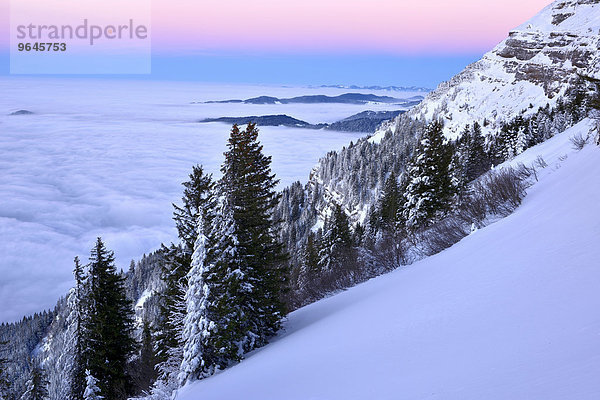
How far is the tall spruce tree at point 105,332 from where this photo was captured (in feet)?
52.7

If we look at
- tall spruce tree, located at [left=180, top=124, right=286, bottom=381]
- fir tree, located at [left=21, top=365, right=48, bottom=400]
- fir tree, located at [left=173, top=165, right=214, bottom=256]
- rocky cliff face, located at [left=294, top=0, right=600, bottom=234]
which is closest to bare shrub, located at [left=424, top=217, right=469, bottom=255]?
tall spruce tree, located at [left=180, top=124, right=286, bottom=381]

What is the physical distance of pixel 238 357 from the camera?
12688mm

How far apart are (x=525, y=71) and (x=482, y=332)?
5214 inches

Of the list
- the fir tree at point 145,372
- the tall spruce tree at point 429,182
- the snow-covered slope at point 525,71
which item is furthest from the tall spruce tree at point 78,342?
the snow-covered slope at point 525,71

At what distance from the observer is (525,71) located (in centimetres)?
11162

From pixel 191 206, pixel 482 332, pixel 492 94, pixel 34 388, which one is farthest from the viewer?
pixel 492 94

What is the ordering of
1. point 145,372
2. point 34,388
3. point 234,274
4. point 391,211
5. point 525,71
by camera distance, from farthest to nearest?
point 525,71 → point 391,211 → point 145,372 → point 34,388 → point 234,274

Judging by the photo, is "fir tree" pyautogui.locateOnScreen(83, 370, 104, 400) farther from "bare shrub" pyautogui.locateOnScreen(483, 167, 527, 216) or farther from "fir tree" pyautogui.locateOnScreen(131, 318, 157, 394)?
"bare shrub" pyautogui.locateOnScreen(483, 167, 527, 216)

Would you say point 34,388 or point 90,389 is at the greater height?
point 90,389

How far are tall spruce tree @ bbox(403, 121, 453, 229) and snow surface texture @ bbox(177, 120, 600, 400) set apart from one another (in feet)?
38.2

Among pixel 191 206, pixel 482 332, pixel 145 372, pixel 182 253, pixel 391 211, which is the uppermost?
pixel 482 332

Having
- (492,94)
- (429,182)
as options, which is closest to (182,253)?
(429,182)

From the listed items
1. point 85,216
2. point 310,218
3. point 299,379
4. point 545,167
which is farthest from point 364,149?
point 85,216

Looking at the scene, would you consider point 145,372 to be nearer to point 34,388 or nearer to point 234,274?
point 34,388
